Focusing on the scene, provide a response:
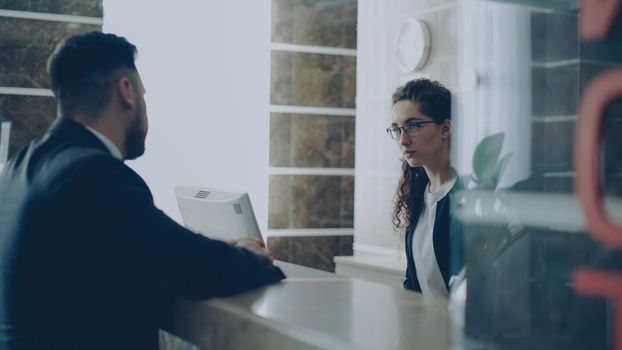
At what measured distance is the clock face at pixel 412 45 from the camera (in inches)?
170

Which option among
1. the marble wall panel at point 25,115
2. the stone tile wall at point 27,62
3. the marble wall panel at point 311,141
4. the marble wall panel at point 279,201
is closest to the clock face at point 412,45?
the marble wall panel at point 311,141

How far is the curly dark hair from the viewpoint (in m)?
3.06

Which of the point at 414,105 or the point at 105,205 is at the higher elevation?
the point at 414,105

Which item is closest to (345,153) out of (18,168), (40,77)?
(40,77)

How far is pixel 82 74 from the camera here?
7.18ft

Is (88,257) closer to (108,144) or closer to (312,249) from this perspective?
(108,144)

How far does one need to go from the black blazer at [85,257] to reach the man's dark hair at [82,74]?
0.29m

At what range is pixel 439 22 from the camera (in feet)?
14.0

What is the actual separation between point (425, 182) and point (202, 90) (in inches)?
86.0

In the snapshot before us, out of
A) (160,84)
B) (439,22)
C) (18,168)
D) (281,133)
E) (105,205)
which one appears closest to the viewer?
(105,205)

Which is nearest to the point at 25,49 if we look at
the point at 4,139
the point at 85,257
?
the point at 4,139

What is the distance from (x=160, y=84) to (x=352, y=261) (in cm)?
153

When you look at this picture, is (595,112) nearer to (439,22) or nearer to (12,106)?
(439,22)

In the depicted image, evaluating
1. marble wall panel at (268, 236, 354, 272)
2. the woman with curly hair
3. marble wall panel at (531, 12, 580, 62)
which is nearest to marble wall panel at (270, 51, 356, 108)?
marble wall panel at (268, 236, 354, 272)
